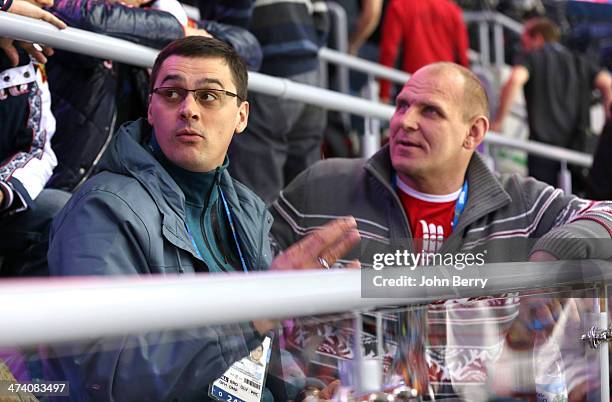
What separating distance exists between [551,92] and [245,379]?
445 cm

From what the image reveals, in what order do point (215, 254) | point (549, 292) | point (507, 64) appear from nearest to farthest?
point (549, 292) < point (215, 254) < point (507, 64)

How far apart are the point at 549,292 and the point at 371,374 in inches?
16.3

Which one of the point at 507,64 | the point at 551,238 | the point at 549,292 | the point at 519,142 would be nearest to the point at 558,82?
the point at 519,142

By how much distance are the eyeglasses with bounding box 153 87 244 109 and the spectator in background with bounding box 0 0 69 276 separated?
0.37m

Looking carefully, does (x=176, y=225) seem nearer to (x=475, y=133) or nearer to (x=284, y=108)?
(x=475, y=133)

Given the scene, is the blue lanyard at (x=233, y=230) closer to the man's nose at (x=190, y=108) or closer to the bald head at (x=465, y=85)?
the man's nose at (x=190, y=108)

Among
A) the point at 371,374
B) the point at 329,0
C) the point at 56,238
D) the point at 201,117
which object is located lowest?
the point at 371,374

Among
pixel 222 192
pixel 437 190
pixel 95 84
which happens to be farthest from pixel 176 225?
pixel 437 190

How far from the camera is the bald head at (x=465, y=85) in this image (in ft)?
9.20

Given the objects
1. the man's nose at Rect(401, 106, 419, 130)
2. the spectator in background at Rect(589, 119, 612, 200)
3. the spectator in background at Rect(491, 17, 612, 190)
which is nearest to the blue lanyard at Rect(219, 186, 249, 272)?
the man's nose at Rect(401, 106, 419, 130)

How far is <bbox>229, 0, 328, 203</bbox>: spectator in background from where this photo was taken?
120 inches

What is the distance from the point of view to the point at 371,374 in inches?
53.7

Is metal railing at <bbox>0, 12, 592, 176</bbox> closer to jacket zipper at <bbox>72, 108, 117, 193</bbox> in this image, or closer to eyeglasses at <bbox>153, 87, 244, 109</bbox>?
jacket zipper at <bbox>72, 108, 117, 193</bbox>

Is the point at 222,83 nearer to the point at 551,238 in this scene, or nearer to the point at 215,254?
the point at 215,254
